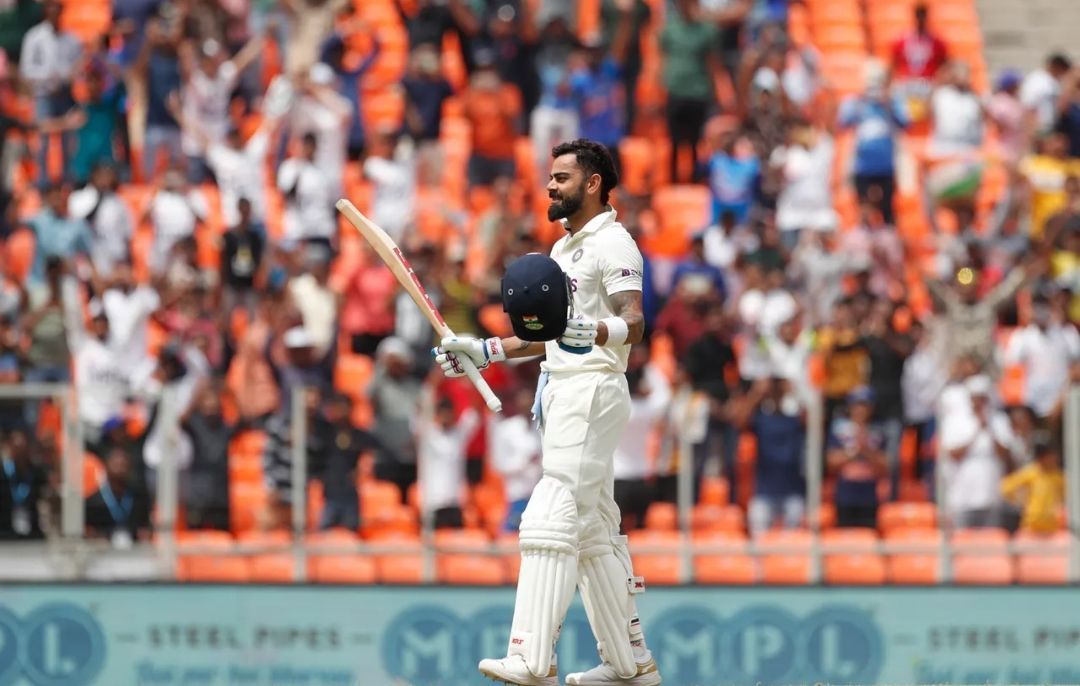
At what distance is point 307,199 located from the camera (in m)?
17.8

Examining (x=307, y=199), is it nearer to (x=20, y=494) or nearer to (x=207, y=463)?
(x=207, y=463)

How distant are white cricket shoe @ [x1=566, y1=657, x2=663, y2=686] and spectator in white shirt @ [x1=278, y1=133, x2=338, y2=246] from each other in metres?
8.89

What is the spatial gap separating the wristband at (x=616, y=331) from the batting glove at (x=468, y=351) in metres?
0.49

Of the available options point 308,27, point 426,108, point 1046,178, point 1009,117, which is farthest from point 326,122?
point 1046,178

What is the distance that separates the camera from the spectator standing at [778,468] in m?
13.6

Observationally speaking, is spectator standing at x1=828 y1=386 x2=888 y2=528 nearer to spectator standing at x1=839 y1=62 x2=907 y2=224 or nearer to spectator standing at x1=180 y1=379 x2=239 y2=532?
spectator standing at x1=180 y1=379 x2=239 y2=532

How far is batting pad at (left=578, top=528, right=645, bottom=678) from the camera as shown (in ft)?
29.4

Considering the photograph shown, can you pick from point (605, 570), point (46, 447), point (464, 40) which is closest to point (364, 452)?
point (46, 447)

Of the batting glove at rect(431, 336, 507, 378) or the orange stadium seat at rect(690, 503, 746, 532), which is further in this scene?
the orange stadium seat at rect(690, 503, 746, 532)

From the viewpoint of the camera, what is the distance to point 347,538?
13.8m

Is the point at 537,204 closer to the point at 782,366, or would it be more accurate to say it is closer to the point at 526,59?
the point at 526,59

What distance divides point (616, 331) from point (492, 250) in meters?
8.41

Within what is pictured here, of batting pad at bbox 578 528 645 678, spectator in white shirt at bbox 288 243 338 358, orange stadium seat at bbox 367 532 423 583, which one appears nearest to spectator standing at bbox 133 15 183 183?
spectator in white shirt at bbox 288 243 338 358

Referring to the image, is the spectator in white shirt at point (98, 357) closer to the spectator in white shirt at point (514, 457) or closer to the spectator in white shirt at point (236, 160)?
the spectator in white shirt at point (236, 160)
